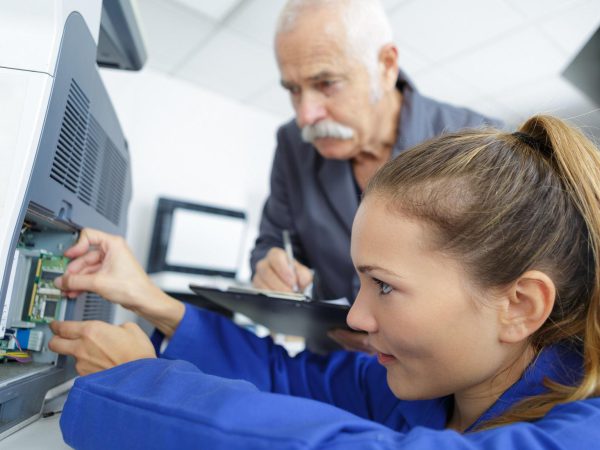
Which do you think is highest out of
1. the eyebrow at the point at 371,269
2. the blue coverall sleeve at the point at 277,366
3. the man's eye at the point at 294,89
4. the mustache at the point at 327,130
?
the man's eye at the point at 294,89

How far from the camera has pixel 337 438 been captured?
1.27 feet

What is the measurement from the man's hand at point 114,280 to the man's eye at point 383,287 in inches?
14.1

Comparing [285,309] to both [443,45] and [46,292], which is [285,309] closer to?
[46,292]

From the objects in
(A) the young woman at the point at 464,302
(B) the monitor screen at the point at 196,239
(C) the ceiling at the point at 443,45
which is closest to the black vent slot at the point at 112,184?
(A) the young woman at the point at 464,302

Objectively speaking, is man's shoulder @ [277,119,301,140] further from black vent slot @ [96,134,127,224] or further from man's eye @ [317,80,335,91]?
black vent slot @ [96,134,127,224]

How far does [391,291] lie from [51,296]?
0.47m

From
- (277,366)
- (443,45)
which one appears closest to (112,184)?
(277,366)

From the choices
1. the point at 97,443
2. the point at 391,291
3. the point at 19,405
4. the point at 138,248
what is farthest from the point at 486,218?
the point at 138,248

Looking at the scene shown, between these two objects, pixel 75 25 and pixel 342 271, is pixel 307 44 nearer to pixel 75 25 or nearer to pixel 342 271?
pixel 342 271

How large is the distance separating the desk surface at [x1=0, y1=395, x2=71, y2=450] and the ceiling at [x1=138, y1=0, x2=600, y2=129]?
7.80 ft

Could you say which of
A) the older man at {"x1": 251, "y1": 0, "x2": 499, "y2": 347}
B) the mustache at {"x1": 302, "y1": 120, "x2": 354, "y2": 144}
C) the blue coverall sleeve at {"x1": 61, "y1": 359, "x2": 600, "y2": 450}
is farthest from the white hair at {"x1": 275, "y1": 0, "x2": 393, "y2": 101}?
the blue coverall sleeve at {"x1": 61, "y1": 359, "x2": 600, "y2": 450}

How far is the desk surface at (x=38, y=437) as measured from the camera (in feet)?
1.73

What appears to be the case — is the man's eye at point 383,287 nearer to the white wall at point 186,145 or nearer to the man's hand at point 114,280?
the man's hand at point 114,280

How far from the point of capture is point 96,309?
0.91 meters
